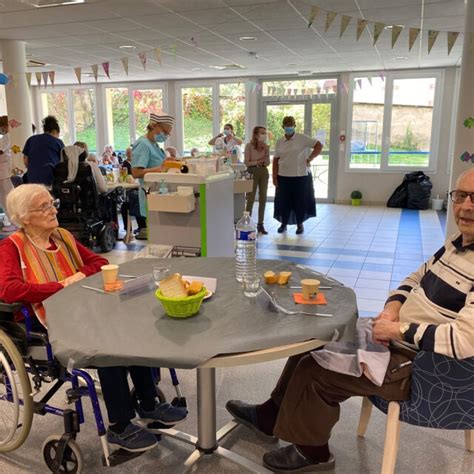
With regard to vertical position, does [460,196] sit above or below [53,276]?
above

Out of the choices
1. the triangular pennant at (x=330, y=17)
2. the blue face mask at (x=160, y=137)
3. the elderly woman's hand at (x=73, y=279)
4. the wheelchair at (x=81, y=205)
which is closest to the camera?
the elderly woman's hand at (x=73, y=279)

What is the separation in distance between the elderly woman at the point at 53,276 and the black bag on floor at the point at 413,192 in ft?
24.3

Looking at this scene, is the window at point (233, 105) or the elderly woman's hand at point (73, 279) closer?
the elderly woman's hand at point (73, 279)

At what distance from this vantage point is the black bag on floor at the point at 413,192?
843 centimetres

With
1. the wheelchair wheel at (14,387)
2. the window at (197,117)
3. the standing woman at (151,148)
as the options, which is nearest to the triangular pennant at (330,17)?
the standing woman at (151,148)

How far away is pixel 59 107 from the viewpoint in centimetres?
1159

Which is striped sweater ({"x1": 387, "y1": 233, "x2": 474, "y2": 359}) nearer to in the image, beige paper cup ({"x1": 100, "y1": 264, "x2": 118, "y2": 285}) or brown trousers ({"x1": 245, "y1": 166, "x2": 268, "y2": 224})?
beige paper cup ({"x1": 100, "y1": 264, "x2": 118, "y2": 285})

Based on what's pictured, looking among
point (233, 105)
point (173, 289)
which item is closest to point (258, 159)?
point (233, 105)

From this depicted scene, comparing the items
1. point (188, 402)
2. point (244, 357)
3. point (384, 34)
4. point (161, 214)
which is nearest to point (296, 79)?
point (384, 34)

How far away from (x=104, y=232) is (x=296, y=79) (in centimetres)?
566

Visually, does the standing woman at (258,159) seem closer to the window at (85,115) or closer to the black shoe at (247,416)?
the black shoe at (247,416)

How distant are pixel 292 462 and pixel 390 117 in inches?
319

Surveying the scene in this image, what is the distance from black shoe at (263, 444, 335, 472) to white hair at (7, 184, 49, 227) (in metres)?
1.42

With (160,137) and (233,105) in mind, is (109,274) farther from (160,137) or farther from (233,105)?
(233,105)
